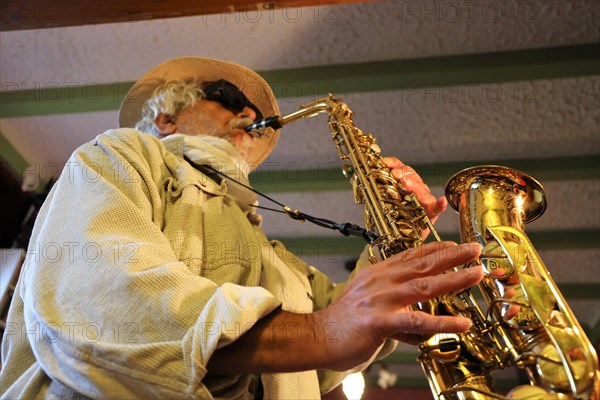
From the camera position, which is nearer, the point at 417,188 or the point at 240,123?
the point at 417,188

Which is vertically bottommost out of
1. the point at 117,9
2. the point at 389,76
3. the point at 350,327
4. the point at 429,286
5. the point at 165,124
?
the point at 350,327

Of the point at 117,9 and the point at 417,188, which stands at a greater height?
the point at 417,188

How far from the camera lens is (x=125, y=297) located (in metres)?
1.12

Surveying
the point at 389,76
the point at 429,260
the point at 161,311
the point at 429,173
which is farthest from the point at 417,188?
the point at 429,173

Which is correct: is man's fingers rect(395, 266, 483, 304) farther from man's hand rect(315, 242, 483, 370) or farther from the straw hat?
the straw hat

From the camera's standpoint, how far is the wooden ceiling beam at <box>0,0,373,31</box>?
7.51ft

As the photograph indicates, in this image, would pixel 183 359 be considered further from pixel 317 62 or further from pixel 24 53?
pixel 24 53

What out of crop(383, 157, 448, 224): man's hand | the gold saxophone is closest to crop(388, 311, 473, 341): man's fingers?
the gold saxophone

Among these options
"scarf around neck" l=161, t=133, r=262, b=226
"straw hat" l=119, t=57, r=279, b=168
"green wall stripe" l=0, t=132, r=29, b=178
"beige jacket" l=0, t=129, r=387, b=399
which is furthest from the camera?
"green wall stripe" l=0, t=132, r=29, b=178

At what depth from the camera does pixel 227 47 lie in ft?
10.5

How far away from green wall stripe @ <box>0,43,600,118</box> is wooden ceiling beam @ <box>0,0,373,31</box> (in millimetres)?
966

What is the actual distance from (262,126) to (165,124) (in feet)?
1.29

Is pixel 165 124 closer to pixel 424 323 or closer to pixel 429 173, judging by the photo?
pixel 424 323

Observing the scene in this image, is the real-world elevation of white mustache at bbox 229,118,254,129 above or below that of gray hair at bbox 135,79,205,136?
above
